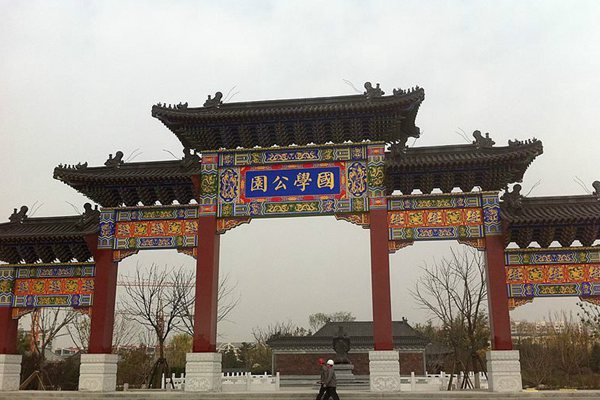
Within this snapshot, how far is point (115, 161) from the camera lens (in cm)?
1384

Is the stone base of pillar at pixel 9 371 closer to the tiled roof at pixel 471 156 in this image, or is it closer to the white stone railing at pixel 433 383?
the white stone railing at pixel 433 383

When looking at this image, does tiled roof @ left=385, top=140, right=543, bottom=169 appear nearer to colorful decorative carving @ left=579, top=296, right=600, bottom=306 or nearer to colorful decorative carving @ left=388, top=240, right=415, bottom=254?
colorful decorative carving @ left=388, top=240, right=415, bottom=254

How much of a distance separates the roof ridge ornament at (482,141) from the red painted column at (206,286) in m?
6.48

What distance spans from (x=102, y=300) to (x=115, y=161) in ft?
11.8

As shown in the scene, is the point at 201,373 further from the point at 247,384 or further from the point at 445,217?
the point at 445,217

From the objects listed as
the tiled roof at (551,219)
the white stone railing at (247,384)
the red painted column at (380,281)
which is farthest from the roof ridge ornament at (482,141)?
the white stone railing at (247,384)

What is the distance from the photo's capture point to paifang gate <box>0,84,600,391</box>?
11633mm

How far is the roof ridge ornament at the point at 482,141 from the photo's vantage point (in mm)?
12343

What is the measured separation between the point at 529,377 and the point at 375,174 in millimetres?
12890

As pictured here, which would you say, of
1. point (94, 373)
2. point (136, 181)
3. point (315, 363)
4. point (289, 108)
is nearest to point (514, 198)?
point (289, 108)

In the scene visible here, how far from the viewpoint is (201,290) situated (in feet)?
40.3

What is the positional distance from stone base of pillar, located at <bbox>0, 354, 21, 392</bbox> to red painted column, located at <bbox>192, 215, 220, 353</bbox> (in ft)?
15.7

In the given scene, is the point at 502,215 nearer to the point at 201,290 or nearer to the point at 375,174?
the point at 375,174

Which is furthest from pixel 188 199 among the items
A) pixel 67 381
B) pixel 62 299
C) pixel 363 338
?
pixel 363 338
